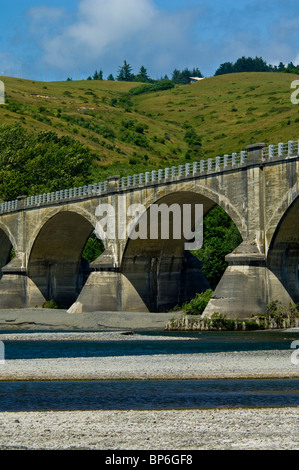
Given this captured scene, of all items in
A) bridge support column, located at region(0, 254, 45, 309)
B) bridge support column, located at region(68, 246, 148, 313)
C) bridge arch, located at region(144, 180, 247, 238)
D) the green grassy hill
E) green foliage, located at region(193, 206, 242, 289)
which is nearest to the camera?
bridge arch, located at region(144, 180, 247, 238)

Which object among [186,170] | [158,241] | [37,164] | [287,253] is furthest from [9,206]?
[287,253]

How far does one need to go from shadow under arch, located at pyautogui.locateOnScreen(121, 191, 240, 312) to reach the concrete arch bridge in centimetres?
9

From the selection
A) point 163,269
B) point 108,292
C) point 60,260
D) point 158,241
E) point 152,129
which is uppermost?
point 152,129

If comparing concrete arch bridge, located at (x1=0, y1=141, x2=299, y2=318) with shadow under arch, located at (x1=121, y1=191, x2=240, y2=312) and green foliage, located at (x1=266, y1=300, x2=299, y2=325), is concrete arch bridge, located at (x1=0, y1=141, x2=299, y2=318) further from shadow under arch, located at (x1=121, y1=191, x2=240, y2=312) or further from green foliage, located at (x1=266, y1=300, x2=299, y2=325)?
green foliage, located at (x1=266, y1=300, x2=299, y2=325)

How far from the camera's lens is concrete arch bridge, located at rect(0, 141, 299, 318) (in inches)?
2110

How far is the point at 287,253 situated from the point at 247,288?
4.04 meters

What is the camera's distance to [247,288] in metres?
53.3

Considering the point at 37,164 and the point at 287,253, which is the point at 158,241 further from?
the point at 37,164

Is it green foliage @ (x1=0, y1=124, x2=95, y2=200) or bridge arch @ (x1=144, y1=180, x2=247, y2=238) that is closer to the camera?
bridge arch @ (x1=144, y1=180, x2=247, y2=238)

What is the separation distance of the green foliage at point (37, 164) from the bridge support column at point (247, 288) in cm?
5421

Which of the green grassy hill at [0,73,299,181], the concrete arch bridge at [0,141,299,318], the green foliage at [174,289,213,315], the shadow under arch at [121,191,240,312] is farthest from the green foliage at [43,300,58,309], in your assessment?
the green grassy hill at [0,73,299,181]

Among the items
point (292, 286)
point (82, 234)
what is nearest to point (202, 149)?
point (82, 234)

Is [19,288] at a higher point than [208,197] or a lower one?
lower
